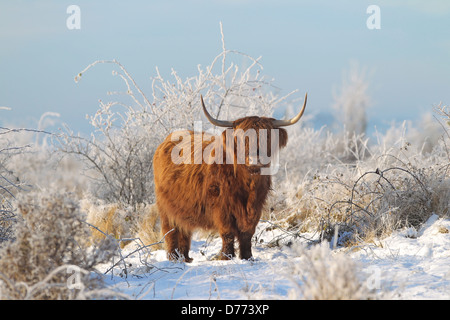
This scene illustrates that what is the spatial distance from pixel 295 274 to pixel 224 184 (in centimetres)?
205

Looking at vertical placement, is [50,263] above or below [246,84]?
below

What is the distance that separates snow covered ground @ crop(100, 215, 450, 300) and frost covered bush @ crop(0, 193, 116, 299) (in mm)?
319

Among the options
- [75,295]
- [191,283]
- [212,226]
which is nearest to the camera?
[75,295]

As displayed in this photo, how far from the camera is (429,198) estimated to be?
6785 mm

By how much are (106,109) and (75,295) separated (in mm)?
6795

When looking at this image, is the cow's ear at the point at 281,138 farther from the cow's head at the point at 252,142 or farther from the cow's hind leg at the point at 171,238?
the cow's hind leg at the point at 171,238

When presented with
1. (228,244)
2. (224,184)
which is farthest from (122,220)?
(224,184)

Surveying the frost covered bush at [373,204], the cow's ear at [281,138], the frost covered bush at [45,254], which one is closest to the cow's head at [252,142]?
the cow's ear at [281,138]

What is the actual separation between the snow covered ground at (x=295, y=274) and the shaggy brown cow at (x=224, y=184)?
2.06 ft

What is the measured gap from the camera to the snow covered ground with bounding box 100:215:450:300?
11.7ft

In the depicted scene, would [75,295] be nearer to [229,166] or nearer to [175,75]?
[229,166]

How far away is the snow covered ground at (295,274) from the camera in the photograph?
11.7 ft

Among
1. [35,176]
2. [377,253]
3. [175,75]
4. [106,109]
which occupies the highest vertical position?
[175,75]
